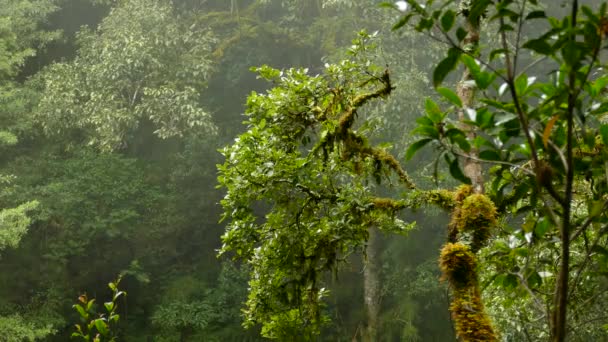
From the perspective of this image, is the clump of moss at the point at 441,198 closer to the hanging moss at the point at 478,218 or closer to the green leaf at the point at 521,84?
the hanging moss at the point at 478,218

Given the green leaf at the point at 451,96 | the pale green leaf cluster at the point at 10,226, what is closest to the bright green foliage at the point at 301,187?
the green leaf at the point at 451,96

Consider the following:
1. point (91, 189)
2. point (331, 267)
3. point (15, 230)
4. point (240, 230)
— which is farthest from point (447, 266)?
point (91, 189)

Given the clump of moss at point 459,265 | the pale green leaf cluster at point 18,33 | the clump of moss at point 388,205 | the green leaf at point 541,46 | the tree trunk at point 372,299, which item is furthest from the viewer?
the tree trunk at point 372,299

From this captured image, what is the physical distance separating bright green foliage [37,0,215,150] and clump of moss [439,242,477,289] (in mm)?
7787

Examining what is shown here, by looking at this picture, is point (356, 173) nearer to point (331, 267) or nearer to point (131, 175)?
point (331, 267)

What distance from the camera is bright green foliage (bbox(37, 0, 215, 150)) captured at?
10.2 metres

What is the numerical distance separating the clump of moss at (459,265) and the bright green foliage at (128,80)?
307 inches

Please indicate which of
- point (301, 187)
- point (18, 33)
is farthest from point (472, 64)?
point (18, 33)

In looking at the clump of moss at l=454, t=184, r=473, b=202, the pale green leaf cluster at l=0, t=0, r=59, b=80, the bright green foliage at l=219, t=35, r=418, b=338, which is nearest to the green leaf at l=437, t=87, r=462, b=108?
the bright green foliage at l=219, t=35, r=418, b=338

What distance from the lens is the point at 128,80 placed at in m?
10.6

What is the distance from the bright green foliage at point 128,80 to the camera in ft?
33.4

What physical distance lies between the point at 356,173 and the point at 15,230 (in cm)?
550

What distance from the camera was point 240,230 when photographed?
11.9ft

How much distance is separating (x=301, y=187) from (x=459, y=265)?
1.04 metres
